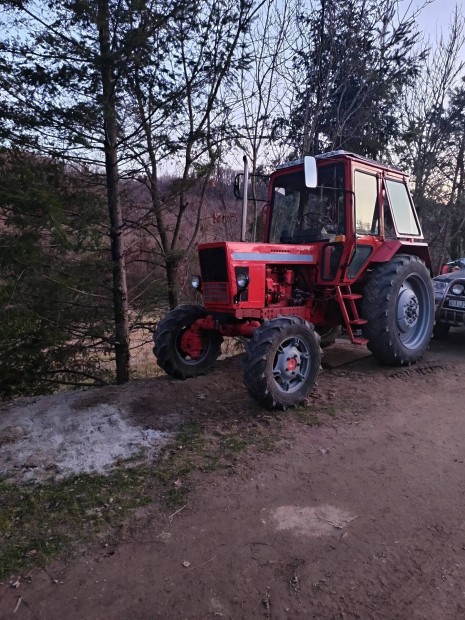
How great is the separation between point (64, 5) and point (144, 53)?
3.59 feet

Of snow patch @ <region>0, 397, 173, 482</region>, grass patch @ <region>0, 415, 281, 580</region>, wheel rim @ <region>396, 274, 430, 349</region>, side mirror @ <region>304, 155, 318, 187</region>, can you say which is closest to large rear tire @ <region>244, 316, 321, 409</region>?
grass patch @ <region>0, 415, 281, 580</region>

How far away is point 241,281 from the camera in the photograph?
505 cm

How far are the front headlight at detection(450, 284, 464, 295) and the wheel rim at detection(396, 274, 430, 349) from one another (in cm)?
105

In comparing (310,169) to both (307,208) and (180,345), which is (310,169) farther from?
(180,345)

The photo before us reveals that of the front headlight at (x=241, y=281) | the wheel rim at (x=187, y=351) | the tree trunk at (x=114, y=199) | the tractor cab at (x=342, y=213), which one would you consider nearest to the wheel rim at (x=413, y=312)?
the tractor cab at (x=342, y=213)

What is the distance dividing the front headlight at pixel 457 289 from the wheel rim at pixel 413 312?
3.45ft

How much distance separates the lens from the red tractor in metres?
5.06

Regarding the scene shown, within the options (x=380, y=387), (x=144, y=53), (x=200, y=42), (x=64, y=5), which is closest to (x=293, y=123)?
(x=200, y=42)

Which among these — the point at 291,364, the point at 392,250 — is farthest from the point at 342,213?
the point at 291,364

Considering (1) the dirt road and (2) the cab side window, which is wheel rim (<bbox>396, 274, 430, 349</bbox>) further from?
(1) the dirt road

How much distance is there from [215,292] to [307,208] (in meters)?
1.89

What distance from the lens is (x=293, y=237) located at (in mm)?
6129

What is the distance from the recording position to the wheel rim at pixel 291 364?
464cm

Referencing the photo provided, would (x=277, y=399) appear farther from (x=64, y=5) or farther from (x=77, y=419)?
(x=64, y=5)
